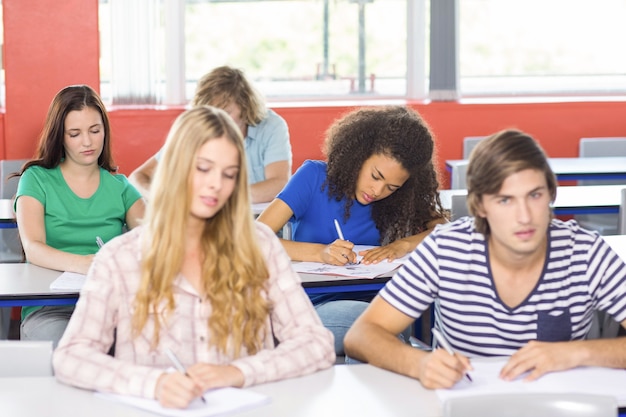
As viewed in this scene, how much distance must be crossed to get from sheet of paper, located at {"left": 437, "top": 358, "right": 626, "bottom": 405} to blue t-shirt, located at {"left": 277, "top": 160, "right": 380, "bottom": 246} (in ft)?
4.39

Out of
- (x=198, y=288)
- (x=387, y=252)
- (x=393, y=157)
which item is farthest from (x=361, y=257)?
(x=198, y=288)

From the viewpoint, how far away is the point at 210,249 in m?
2.29

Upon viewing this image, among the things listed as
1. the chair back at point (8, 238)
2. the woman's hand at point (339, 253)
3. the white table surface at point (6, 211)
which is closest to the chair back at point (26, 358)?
the woman's hand at point (339, 253)

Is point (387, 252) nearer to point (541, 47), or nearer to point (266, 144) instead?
point (266, 144)

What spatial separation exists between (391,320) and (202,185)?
1.86 ft

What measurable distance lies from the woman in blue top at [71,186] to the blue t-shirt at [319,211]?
57 cm

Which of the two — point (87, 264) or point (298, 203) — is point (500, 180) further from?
point (87, 264)

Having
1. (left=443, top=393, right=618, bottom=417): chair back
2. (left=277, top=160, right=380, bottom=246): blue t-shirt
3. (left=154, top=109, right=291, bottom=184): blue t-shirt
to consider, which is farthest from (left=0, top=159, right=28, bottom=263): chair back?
(left=443, top=393, right=618, bottom=417): chair back

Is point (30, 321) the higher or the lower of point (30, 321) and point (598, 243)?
the lower

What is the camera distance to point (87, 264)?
3.25m

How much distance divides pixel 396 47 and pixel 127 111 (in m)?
1.93

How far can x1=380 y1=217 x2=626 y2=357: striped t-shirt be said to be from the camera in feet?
7.68

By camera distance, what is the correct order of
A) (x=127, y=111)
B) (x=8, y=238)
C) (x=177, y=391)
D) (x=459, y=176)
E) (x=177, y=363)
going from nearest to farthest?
1. (x=177, y=391)
2. (x=177, y=363)
3. (x=8, y=238)
4. (x=459, y=176)
5. (x=127, y=111)

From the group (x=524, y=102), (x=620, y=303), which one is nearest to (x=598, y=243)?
(x=620, y=303)
